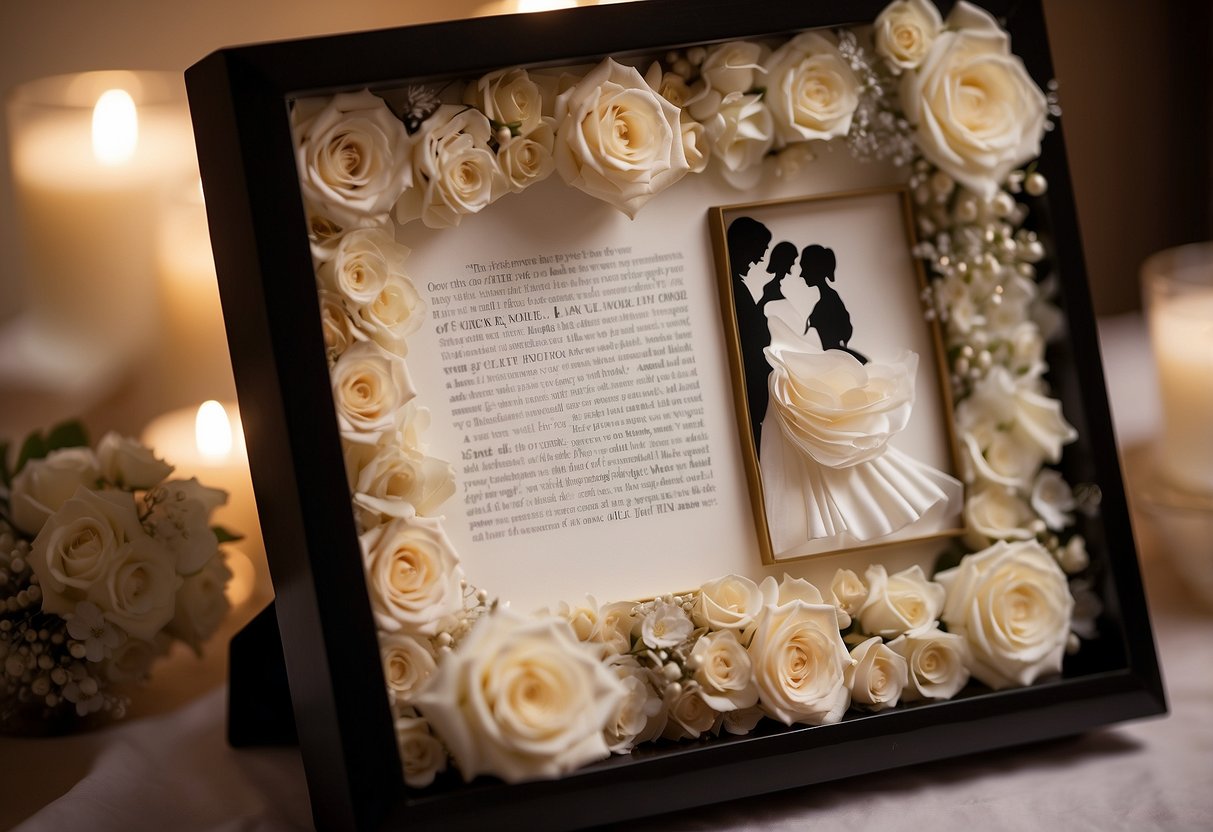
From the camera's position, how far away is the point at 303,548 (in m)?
0.73

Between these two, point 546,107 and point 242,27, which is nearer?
point 546,107

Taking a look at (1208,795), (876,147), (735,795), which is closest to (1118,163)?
(876,147)

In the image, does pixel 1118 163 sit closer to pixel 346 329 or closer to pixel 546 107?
pixel 546 107

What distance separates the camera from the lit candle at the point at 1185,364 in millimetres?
1068

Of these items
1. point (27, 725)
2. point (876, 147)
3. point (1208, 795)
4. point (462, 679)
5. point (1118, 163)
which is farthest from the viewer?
point (1118, 163)

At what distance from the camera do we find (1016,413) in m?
0.92

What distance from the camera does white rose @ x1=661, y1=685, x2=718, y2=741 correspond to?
795mm

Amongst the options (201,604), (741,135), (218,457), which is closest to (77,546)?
(201,604)

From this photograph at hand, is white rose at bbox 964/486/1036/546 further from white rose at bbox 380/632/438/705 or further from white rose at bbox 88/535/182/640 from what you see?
white rose at bbox 88/535/182/640

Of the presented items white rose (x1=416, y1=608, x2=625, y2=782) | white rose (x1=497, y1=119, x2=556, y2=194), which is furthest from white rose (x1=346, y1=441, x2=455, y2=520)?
white rose (x1=497, y1=119, x2=556, y2=194)

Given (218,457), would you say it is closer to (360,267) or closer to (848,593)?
(360,267)

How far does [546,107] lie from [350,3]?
0.59m

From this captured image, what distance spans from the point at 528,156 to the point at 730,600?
15.1 inches

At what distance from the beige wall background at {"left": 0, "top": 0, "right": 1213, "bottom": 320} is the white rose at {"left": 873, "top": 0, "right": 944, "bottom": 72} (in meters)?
0.56
